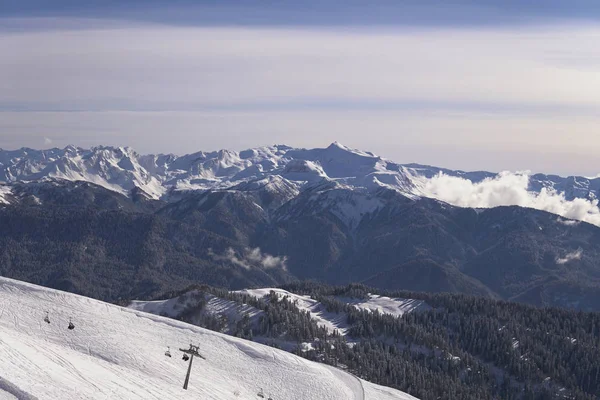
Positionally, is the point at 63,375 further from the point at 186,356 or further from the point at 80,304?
the point at 80,304

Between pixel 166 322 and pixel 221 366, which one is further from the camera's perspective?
pixel 166 322

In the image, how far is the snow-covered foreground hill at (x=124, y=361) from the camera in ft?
238

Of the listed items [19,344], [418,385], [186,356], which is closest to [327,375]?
[186,356]

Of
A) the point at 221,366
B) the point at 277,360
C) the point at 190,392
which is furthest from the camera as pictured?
the point at 277,360

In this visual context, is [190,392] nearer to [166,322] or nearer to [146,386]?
[146,386]

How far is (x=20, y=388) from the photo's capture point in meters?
63.6

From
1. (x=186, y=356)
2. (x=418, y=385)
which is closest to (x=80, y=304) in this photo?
(x=186, y=356)

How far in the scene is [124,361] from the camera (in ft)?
304

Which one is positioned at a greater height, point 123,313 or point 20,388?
point 20,388

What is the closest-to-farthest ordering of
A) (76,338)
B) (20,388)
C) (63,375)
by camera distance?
1. (20,388)
2. (63,375)
3. (76,338)

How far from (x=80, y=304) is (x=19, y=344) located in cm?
3459

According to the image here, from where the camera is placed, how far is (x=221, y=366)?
111438mm

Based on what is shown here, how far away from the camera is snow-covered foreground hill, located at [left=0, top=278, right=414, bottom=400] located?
72.6 metres

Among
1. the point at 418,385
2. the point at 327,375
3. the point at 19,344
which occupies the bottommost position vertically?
the point at 418,385
